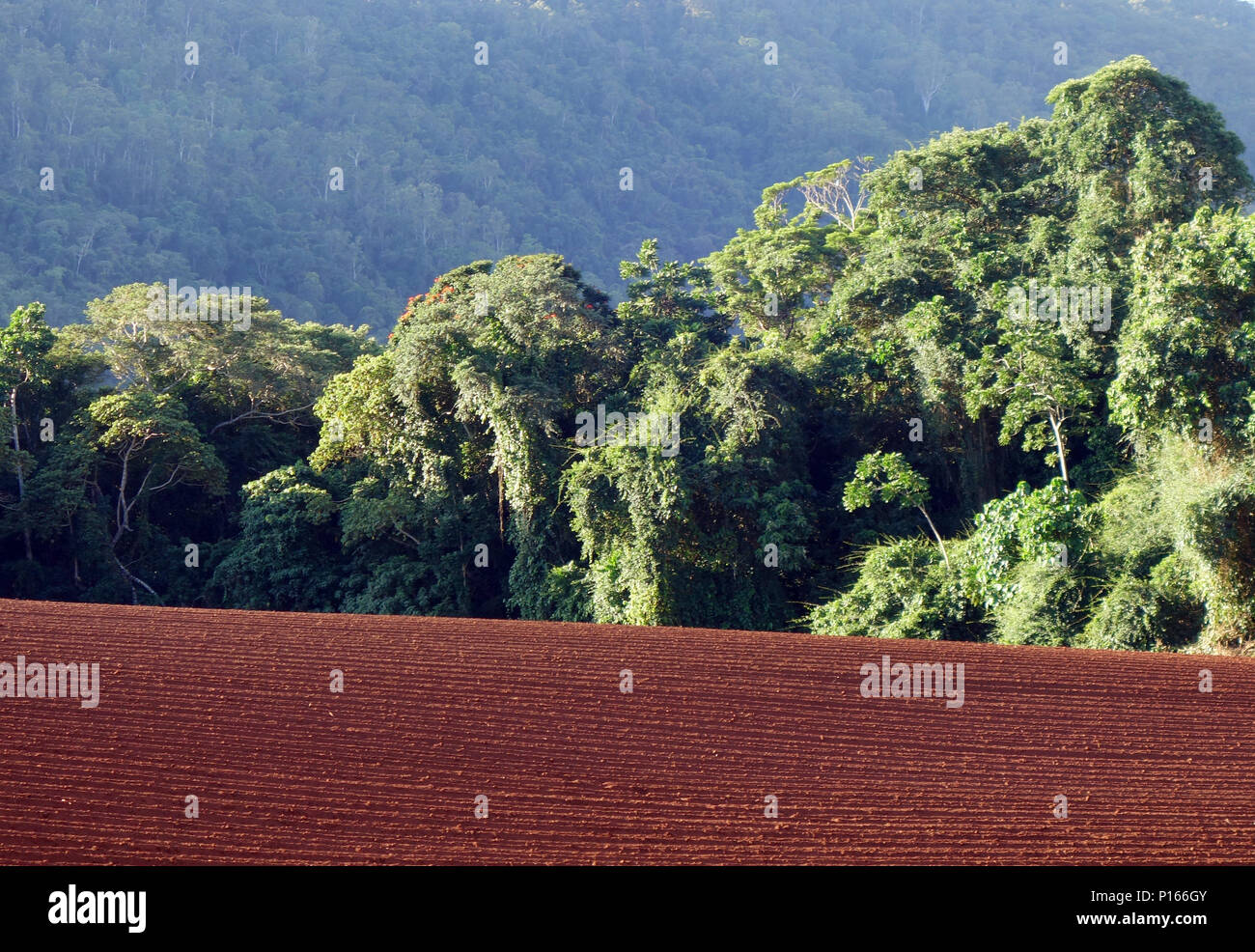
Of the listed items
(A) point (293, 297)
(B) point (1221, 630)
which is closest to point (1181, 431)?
(B) point (1221, 630)

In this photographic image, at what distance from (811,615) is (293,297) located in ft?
137

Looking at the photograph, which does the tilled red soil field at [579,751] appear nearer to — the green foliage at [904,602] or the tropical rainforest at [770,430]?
the tropical rainforest at [770,430]

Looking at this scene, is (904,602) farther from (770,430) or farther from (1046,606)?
(770,430)

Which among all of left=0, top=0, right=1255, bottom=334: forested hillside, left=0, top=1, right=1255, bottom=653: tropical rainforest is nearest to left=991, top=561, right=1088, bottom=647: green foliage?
left=0, top=1, right=1255, bottom=653: tropical rainforest

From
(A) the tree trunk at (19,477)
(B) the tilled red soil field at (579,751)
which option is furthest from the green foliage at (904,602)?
(A) the tree trunk at (19,477)

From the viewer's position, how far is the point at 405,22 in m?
82.8

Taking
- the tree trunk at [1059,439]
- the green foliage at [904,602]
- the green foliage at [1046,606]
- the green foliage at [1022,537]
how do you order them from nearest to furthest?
the green foliage at [1022,537], the green foliage at [1046,606], the green foliage at [904,602], the tree trunk at [1059,439]

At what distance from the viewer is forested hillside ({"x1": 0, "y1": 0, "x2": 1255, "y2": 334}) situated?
2233 inches

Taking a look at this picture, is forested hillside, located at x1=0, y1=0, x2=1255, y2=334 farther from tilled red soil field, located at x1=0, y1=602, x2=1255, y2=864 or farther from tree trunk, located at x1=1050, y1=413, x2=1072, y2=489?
tilled red soil field, located at x1=0, y1=602, x2=1255, y2=864

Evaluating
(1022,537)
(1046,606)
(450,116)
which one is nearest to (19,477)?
(1022,537)

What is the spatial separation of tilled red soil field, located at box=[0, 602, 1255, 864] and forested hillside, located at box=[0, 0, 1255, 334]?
39167mm

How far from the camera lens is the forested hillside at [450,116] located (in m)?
56.7

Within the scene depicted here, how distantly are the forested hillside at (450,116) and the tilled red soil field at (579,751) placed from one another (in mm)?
39167
